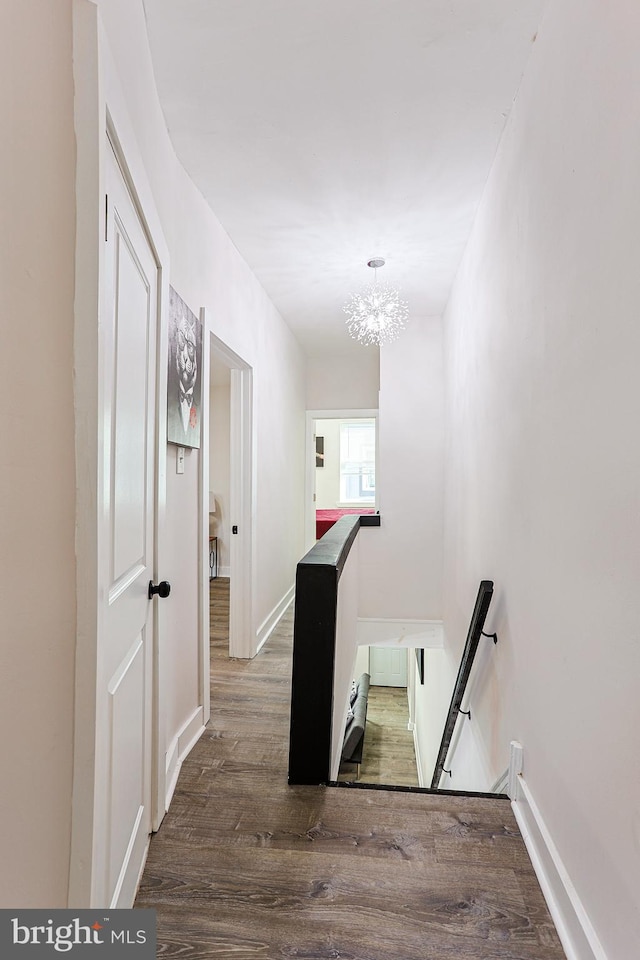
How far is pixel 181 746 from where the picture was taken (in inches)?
82.2

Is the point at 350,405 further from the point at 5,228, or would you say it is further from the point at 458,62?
the point at 5,228

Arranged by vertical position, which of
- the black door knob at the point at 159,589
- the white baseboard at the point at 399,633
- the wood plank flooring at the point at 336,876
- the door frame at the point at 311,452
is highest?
Answer: the door frame at the point at 311,452

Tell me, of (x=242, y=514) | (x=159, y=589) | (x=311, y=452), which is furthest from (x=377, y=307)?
(x=159, y=589)

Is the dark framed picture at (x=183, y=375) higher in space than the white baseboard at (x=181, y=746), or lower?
higher

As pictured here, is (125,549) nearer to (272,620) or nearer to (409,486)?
(272,620)

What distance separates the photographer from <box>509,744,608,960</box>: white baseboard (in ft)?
3.66

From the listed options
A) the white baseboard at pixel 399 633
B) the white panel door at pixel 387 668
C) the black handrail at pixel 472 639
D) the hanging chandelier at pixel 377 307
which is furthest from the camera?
the white panel door at pixel 387 668

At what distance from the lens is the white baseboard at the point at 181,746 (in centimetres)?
186

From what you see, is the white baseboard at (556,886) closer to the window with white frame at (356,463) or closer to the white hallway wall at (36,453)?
the white hallway wall at (36,453)

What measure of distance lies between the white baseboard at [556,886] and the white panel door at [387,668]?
6.46m

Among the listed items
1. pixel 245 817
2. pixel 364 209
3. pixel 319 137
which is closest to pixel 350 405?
pixel 364 209

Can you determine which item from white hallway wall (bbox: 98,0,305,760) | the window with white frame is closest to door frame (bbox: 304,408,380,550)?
white hallway wall (bbox: 98,0,305,760)

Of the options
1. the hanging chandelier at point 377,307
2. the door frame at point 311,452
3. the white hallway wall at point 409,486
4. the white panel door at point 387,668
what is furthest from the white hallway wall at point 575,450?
the white panel door at point 387,668

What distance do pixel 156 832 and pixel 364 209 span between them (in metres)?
2.82
